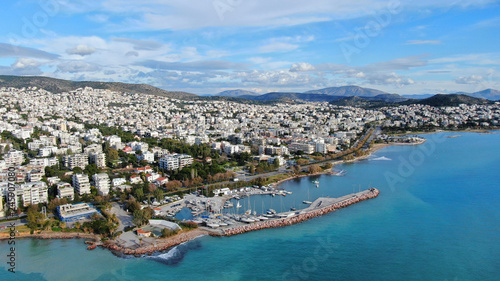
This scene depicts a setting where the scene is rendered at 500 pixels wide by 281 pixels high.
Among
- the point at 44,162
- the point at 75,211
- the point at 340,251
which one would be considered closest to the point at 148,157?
the point at 44,162

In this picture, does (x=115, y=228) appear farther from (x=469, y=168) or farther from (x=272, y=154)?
(x=469, y=168)

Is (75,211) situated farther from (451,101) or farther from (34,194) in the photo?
(451,101)

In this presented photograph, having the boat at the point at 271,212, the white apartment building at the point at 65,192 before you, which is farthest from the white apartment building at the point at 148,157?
the boat at the point at 271,212

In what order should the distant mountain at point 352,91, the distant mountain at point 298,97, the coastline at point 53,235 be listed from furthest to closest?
the distant mountain at point 352,91 → the distant mountain at point 298,97 → the coastline at point 53,235

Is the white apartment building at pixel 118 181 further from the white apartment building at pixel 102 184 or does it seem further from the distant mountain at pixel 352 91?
the distant mountain at pixel 352 91

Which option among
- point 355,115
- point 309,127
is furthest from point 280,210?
point 355,115

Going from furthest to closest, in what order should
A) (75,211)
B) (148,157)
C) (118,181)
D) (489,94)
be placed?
(489,94) < (148,157) < (118,181) < (75,211)
